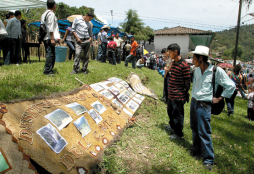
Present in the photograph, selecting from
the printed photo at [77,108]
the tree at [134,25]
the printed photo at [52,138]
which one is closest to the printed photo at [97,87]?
the printed photo at [77,108]

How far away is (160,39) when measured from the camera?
125 feet

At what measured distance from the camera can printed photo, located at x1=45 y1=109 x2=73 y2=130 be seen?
268 cm

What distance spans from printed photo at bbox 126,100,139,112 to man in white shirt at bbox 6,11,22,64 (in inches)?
192

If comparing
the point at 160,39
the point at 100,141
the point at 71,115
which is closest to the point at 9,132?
the point at 71,115

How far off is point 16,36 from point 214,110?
7137mm

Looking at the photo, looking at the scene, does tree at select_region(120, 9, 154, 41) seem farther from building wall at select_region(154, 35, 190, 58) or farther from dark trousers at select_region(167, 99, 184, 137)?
dark trousers at select_region(167, 99, 184, 137)

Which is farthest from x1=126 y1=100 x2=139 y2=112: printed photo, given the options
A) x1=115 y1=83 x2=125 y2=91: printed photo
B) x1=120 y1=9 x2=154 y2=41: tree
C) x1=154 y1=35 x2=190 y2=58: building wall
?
x1=120 y1=9 x2=154 y2=41: tree

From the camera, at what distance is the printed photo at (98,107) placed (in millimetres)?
3871

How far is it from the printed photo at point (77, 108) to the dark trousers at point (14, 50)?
4.92m

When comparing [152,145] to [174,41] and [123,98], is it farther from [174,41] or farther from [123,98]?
[174,41]

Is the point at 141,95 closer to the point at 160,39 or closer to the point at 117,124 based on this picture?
the point at 117,124

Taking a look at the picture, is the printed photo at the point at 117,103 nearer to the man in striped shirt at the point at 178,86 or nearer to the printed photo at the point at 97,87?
the printed photo at the point at 97,87

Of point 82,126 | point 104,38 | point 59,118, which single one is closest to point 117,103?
point 82,126

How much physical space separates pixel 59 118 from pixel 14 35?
5543 mm
